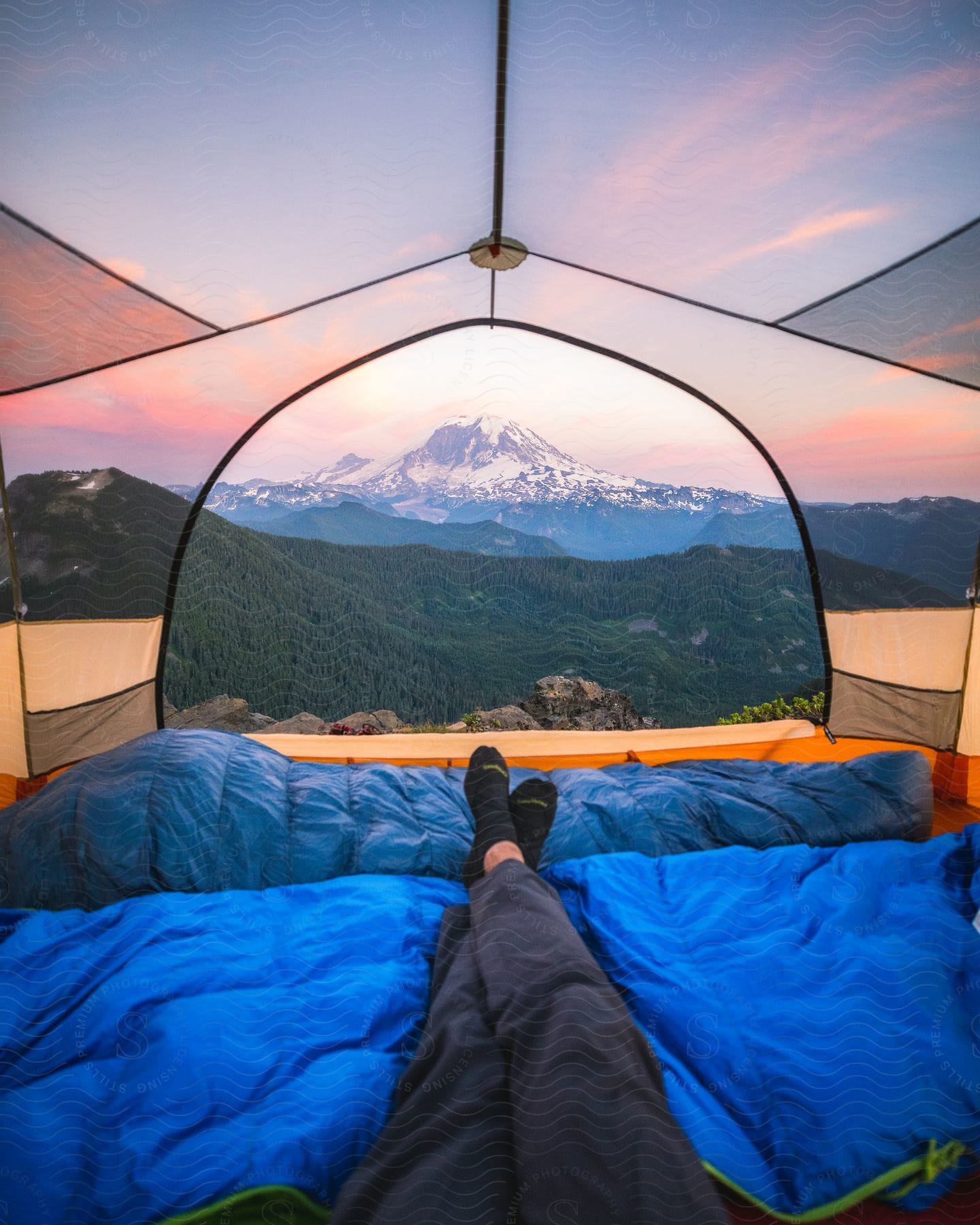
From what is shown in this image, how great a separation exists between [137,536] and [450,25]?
1.53 metres

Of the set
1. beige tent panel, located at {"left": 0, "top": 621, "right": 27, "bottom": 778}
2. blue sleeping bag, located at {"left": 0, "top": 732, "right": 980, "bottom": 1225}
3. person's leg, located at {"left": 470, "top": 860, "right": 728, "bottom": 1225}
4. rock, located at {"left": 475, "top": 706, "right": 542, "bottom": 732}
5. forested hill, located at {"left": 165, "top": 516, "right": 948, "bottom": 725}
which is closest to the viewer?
person's leg, located at {"left": 470, "top": 860, "right": 728, "bottom": 1225}

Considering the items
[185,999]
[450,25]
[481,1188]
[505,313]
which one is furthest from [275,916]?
[505,313]

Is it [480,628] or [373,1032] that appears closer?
[373,1032]

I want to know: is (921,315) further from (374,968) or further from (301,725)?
(301,725)

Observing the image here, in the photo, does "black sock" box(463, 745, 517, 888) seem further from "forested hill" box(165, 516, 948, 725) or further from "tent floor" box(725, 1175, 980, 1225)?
"forested hill" box(165, 516, 948, 725)

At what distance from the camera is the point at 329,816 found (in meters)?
1.49

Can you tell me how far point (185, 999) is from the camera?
2.95 ft

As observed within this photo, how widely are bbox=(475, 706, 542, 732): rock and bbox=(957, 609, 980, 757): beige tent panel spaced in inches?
60.8

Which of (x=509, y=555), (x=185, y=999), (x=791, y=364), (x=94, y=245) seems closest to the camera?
(x=185, y=999)

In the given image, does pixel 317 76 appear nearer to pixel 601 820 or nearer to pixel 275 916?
pixel 275 916

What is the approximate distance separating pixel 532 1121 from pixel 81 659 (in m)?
1.77

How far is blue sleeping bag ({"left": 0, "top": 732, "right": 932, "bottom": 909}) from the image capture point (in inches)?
49.9

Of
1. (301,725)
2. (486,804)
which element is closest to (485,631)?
(301,725)

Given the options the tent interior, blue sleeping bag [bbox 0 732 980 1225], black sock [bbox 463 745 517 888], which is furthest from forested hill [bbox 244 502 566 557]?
blue sleeping bag [bbox 0 732 980 1225]
